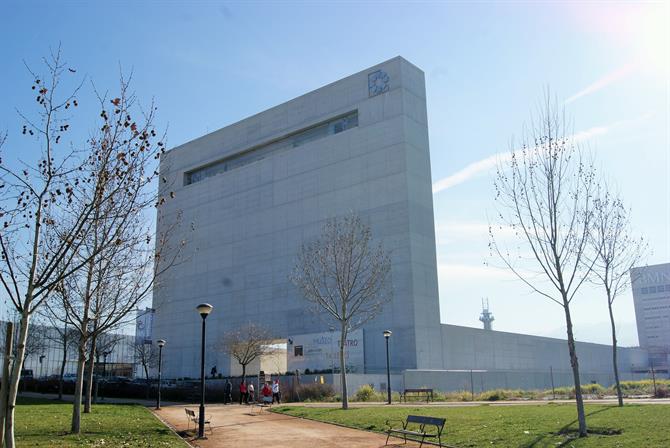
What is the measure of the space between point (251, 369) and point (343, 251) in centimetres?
3242

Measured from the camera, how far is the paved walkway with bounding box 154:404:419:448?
15.5 metres

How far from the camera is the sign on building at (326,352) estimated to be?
161 ft

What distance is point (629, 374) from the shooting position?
81.7m

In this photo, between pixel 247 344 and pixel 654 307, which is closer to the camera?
pixel 247 344

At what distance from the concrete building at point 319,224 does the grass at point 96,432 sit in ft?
83.9

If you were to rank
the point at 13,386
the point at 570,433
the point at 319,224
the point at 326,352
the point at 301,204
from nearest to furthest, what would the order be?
the point at 13,386 → the point at 570,433 → the point at 326,352 → the point at 319,224 → the point at 301,204

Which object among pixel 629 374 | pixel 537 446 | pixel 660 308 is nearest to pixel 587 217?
pixel 537 446

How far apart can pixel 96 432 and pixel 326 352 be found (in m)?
33.1

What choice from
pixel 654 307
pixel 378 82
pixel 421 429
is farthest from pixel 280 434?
pixel 654 307

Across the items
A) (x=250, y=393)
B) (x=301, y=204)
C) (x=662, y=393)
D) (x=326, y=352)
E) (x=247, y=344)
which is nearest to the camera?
(x=662, y=393)

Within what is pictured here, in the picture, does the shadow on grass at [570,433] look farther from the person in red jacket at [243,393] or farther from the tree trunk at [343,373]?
the person in red jacket at [243,393]

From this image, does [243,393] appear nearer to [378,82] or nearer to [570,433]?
[570,433]

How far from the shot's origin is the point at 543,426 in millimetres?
16141

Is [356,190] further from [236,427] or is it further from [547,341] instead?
[236,427]
